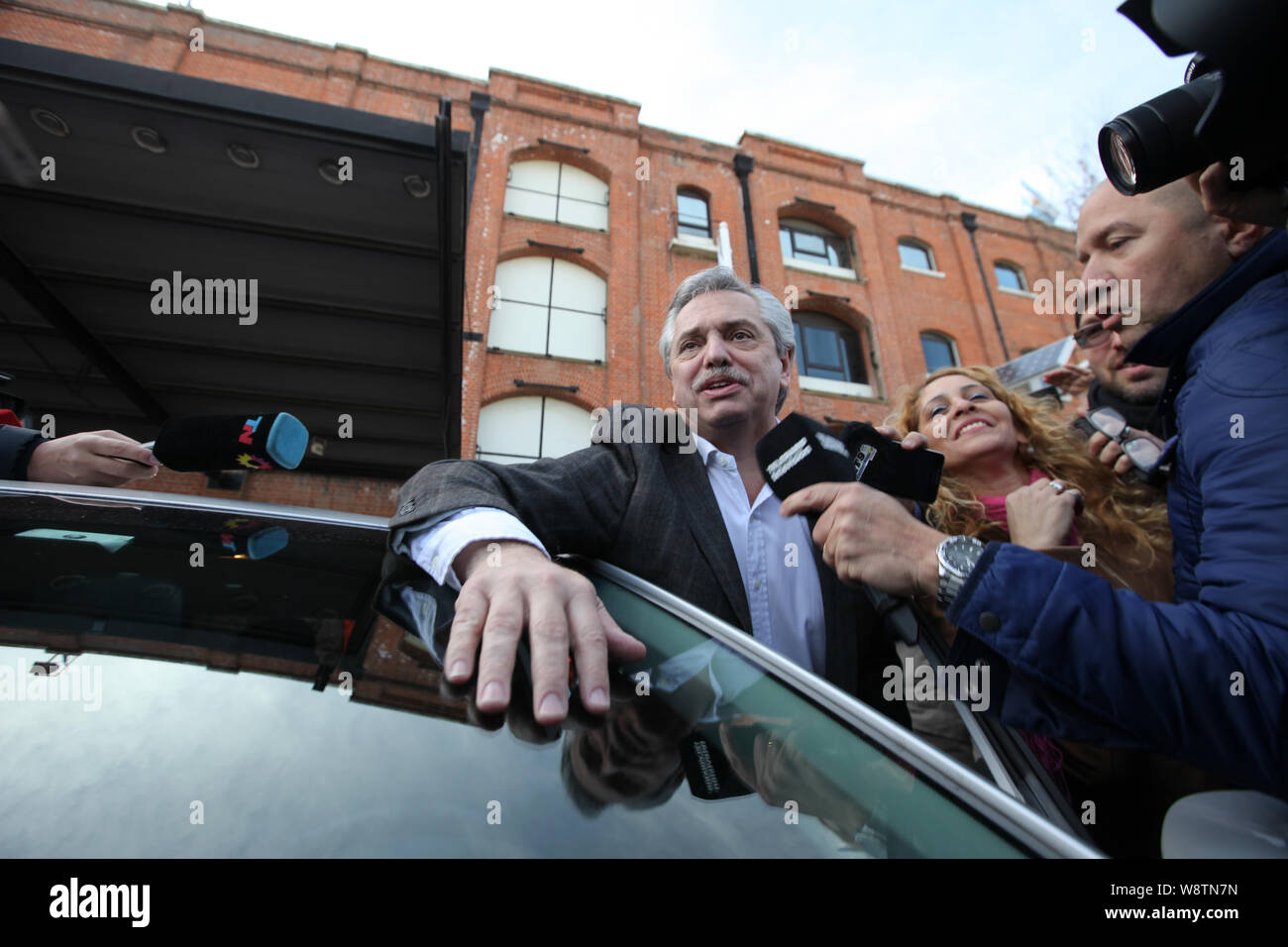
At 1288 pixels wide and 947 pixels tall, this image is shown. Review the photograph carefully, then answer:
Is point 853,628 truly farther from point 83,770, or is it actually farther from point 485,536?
point 83,770

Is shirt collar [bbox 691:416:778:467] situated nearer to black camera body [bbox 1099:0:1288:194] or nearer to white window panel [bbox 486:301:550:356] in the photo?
black camera body [bbox 1099:0:1288:194]

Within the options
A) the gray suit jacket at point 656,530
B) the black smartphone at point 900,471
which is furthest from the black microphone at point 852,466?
the gray suit jacket at point 656,530

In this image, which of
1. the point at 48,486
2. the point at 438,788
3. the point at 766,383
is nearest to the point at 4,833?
the point at 438,788

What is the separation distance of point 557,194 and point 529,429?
204 inches

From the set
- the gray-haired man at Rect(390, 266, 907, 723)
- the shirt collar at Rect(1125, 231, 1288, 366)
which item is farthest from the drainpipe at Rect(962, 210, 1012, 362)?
the shirt collar at Rect(1125, 231, 1288, 366)

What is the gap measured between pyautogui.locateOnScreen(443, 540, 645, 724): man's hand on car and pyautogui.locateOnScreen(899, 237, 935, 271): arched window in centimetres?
1662

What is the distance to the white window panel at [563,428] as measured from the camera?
10.4m

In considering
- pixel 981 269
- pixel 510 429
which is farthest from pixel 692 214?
pixel 981 269

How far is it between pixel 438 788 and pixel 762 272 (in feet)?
43.9

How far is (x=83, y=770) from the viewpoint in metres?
0.60

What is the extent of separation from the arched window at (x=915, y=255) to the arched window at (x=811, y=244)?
187 centimetres

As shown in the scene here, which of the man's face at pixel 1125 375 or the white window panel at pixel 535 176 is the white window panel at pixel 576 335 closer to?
the white window panel at pixel 535 176

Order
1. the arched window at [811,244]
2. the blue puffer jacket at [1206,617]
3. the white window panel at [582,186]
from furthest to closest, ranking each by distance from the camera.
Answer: the arched window at [811,244]
the white window panel at [582,186]
the blue puffer jacket at [1206,617]
